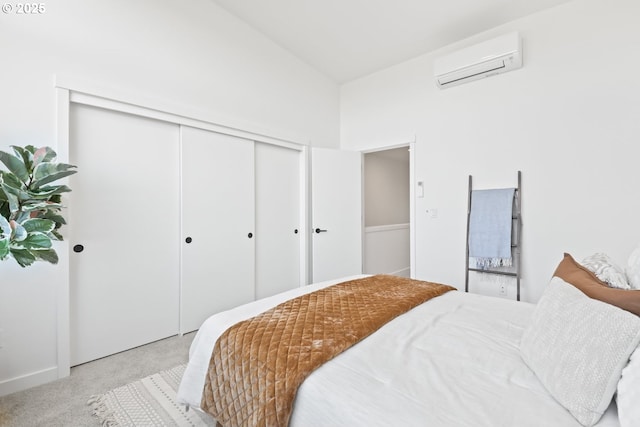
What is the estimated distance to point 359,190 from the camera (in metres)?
4.00

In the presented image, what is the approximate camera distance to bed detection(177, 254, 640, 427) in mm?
761

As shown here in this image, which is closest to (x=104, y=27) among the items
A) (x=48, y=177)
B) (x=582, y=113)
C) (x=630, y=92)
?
(x=48, y=177)

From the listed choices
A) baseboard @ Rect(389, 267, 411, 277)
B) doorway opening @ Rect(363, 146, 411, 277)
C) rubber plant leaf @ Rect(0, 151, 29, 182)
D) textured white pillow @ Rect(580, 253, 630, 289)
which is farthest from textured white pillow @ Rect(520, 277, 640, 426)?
baseboard @ Rect(389, 267, 411, 277)

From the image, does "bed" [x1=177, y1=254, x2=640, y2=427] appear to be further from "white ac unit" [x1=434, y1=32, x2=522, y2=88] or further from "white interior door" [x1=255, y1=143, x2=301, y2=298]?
"white ac unit" [x1=434, y1=32, x2=522, y2=88]

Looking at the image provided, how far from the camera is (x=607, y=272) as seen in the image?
121cm

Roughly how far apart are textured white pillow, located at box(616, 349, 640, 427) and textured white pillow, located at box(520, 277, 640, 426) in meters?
0.02

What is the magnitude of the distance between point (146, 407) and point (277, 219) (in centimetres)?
211

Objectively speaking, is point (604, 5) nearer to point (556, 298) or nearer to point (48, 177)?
point (556, 298)

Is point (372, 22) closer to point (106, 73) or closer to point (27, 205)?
point (106, 73)

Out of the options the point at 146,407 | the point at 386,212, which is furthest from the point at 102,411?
the point at 386,212

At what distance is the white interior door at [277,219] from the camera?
10.7ft

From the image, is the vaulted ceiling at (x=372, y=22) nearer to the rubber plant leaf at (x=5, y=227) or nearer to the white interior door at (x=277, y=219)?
the white interior door at (x=277, y=219)

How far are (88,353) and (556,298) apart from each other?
278cm

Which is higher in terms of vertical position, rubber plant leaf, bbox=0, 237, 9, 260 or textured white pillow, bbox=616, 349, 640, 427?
rubber plant leaf, bbox=0, 237, 9, 260
